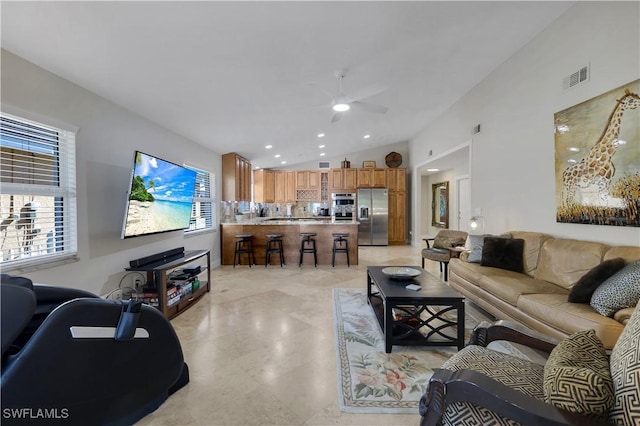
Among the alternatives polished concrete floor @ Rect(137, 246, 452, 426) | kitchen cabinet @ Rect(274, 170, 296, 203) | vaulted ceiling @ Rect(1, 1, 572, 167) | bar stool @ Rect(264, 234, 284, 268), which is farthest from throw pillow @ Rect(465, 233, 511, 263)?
kitchen cabinet @ Rect(274, 170, 296, 203)

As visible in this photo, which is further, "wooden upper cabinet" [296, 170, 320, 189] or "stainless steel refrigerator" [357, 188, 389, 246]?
"wooden upper cabinet" [296, 170, 320, 189]

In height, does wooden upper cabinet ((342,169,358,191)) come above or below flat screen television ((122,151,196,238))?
above

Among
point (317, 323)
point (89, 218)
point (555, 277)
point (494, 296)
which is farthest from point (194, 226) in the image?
point (555, 277)

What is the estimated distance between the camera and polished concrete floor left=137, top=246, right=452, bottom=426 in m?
1.62

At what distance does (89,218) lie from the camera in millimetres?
2633

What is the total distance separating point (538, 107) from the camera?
321 cm

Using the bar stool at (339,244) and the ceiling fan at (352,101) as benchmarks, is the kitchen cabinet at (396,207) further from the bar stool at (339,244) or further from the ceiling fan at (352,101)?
the ceiling fan at (352,101)

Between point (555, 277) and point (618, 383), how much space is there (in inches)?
90.2

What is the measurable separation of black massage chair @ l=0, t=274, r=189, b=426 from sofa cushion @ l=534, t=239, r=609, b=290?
11.0 ft

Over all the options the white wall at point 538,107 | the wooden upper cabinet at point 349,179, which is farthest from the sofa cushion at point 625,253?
the wooden upper cabinet at point 349,179

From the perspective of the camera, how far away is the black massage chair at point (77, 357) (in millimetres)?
1033

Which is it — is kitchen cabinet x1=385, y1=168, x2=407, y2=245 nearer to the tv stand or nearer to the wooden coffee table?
the wooden coffee table

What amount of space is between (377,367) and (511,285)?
1.59 metres

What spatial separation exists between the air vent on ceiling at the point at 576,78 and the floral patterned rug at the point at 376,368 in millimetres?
2700
